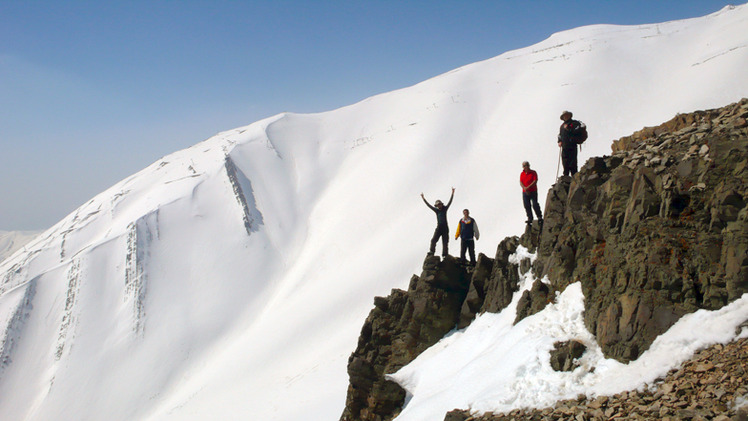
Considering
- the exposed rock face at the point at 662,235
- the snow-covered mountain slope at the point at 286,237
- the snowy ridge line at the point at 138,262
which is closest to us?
the exposed rock face at the point at 662,235

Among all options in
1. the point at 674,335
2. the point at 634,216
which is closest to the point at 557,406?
the point at 674,335

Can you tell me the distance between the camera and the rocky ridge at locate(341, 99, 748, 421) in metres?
6.75

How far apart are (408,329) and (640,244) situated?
6.81 m

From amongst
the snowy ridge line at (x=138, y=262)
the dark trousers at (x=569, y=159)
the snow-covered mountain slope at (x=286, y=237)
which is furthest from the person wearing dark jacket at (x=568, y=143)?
the snowy ridge line at (x=138, y=262)

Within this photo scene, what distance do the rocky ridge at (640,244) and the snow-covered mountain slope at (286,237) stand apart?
824 centimetres

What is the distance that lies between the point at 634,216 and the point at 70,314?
30.7 m

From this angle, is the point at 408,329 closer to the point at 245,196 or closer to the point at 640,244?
the point at 640,244

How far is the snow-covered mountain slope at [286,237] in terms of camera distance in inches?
871

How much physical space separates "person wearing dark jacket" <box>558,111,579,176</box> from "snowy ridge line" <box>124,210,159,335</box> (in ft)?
80.5

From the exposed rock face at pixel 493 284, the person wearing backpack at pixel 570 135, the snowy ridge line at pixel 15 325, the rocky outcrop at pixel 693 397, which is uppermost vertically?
the snowy ridge line at pixel 15 325

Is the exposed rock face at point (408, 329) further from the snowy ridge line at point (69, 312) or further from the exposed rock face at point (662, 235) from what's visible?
the snowy ridge line at point (69, 312)

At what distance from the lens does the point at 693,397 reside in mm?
5422

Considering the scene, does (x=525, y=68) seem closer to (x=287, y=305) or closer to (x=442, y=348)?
(x=287, y=305)

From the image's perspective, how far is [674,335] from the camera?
21.2ft
